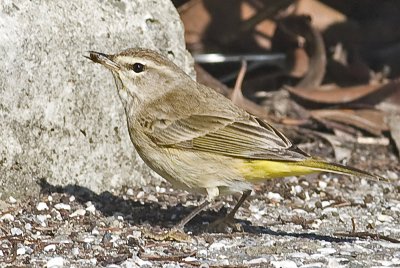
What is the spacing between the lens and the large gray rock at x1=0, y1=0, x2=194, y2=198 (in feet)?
20.8

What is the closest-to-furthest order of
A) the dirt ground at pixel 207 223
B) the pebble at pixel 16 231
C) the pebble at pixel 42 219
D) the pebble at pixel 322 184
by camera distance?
the dirt ground at pixel 207 223 → the pebble at pixel 16 231 → the pebble at pixel 42 219 → the pebble at pixel 322 184

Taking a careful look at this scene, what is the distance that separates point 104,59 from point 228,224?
1.30 m

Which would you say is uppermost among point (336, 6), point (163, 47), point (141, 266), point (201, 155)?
point (336, 6)

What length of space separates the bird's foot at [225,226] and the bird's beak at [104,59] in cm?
118

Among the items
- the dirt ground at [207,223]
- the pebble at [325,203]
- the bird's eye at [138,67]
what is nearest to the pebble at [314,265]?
the dirt ground at [207,223]

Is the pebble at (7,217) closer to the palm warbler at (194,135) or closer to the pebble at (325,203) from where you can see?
the palm warbler at (194,135)

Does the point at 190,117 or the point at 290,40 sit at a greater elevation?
the point at 290,40

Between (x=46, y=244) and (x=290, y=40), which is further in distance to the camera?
(x=290, y=40)

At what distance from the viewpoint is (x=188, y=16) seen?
9.07 m

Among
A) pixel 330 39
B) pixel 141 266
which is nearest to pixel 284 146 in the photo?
pixel 141 266

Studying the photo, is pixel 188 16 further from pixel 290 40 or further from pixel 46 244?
pixel 46 244

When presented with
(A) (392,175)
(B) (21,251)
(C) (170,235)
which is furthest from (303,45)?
(B) (21,251)

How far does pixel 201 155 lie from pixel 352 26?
4.14 meters

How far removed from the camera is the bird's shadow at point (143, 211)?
6383mm
